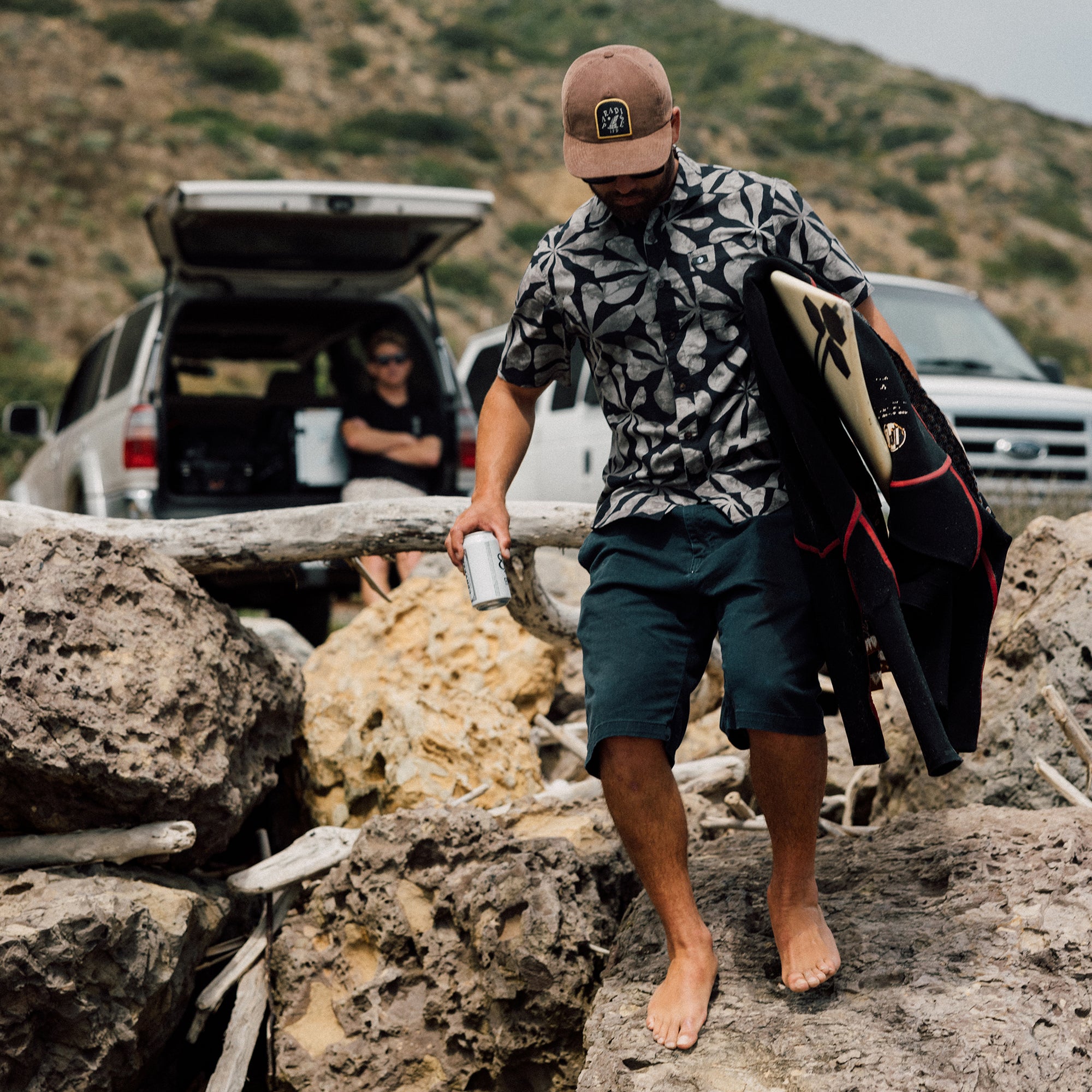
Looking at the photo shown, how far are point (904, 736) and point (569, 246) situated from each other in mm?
2046

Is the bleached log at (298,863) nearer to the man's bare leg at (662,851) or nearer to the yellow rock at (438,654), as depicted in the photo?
the yellow rock at (438,654)

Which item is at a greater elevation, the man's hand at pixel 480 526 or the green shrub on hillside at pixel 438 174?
the man's hand at pixel 480 526

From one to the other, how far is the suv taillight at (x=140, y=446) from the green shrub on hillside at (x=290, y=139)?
3151cm

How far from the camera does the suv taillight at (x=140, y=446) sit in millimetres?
6301

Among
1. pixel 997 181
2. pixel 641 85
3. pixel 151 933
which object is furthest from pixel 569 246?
pixel 997 181

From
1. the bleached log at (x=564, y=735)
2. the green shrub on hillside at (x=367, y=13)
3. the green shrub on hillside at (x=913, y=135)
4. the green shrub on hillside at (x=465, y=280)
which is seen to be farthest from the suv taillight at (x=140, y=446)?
the green shrub on hillside at (x=913, y=135)

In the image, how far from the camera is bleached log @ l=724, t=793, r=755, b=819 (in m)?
3.89

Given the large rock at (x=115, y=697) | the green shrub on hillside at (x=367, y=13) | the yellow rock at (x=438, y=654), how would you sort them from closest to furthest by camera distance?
the large rock at (x=115, y=697), the yellow rock at (x=438, y=654), the green shrub on hillside at (x=367, y=13)

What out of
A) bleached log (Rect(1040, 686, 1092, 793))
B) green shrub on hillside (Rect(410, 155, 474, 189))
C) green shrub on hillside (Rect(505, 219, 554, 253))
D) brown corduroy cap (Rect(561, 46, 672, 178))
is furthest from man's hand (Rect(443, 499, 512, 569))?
green shrub on hillside (Rect(410, 155, 474, 189))

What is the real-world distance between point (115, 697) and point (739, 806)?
1.88 meters

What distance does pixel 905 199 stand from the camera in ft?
139

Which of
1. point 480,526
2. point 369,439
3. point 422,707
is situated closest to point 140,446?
point 369,439

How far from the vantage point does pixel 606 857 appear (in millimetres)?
3436

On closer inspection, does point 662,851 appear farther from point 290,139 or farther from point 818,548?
point 290,139
